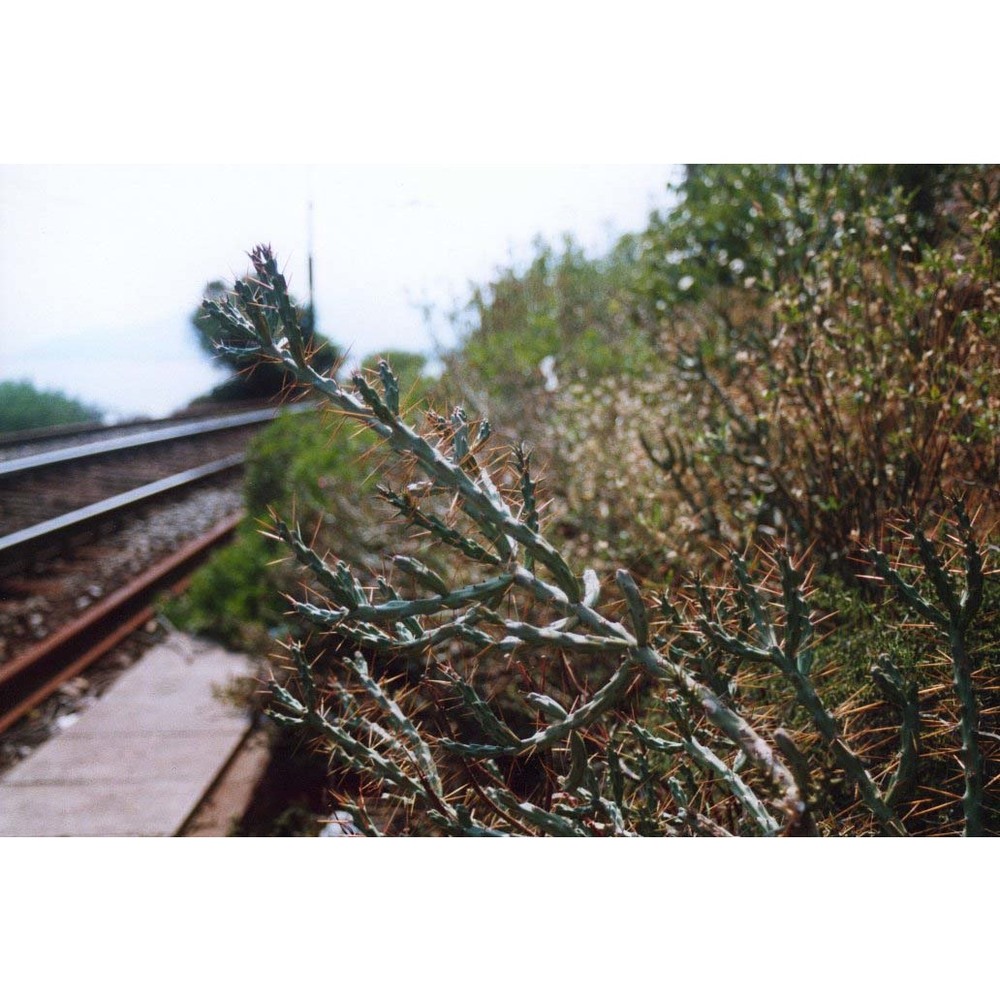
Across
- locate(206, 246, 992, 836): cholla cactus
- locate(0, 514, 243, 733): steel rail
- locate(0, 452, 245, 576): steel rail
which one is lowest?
locate(0, 514, 243, 733): steel rail

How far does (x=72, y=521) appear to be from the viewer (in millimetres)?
6766

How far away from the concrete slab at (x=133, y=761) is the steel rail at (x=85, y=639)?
355 millimetres

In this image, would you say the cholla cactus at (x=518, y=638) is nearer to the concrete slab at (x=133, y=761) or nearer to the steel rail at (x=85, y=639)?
the concrete slab at (x=133, y=761)

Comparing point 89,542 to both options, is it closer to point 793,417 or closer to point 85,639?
point 85,639

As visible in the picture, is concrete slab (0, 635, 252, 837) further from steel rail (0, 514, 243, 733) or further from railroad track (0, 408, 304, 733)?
railroad track (0, 408, 304, 733)

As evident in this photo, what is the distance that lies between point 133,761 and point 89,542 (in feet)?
11.4

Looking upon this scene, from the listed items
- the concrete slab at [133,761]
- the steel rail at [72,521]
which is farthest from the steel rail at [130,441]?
the concrete slab at [133,761]

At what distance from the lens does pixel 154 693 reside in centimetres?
487

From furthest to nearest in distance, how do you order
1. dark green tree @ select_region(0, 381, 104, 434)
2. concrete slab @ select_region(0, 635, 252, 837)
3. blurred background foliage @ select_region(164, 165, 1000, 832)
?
dark green tree @ select_region(0, 381, 104, 434)
concrete slab @ select_region(0, 635, 252, 837)
blurred background foliage @ select_region(164, 165, 1000, 832)

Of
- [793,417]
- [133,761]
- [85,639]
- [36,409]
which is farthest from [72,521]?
[793,417]

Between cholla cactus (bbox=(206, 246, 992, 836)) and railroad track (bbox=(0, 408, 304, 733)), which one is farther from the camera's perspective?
railroad track (bbox=(0, 408, 304, 733))

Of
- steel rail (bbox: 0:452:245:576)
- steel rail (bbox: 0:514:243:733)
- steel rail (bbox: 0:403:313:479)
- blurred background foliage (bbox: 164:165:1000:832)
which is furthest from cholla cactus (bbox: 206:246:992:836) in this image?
steel rail (bbox: 0:452:245:576)

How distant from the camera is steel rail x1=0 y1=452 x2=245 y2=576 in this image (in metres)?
6.13

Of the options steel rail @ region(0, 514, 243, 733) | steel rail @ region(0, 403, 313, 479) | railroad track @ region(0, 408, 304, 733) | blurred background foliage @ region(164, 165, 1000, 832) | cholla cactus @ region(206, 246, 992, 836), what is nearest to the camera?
cholla cactus @ region(206, 246, 992, 836)
